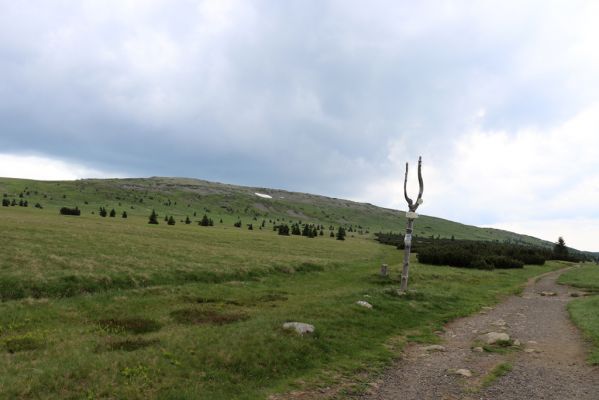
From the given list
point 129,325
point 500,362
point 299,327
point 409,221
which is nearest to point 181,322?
point 129,325

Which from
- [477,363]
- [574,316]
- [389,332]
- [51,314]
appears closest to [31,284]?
[51,314]

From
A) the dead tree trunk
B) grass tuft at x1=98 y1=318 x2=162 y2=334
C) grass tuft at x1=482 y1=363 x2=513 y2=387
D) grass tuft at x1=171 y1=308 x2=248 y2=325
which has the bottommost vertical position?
grass tuft at x1=98 y1=318 x2=162 y2=334

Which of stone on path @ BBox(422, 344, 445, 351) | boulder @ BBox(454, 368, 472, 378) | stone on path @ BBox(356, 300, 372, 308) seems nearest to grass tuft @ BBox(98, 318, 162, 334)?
stone on path @ BBox(356, 300, 372, 308)

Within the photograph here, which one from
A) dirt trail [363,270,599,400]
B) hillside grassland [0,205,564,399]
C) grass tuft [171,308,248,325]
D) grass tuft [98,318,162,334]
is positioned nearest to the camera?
hillside grassland [0,205,564,399]

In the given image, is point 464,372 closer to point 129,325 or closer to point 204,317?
point 204,317

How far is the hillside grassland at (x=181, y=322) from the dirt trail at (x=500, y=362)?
3.45 feet

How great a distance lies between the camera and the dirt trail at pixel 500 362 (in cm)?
1165

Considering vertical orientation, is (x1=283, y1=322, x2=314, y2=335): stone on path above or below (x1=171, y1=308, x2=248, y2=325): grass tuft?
above

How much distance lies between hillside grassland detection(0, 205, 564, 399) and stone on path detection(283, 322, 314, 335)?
0.29m

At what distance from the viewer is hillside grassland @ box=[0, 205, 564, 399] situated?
11047 mm

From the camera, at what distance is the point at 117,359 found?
11.8 meters

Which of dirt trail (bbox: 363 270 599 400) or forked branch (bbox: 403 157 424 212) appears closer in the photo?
dirt trail (bbox: 363 270 599 400)

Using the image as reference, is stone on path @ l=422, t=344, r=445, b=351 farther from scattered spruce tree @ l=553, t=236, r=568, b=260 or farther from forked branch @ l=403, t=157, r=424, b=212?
scattered spruce tree @ l=553, t=236, r=568, b=260

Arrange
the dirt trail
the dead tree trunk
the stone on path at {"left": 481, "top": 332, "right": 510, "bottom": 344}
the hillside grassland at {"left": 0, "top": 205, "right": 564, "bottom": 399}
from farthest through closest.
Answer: the dead tree trunk
the stone on path at {"left": 481, "top": 332, "right": 510, "bottom": 344}
the dirt trail
the hillside grassland at {"left": 0, "top": 205, "right": 564, "bottom": 399}
